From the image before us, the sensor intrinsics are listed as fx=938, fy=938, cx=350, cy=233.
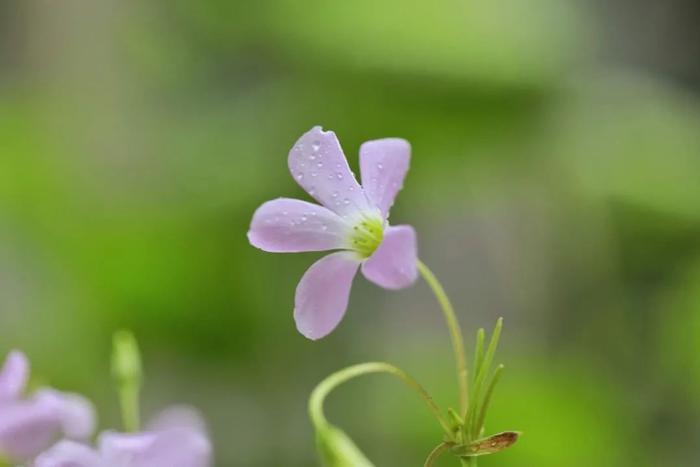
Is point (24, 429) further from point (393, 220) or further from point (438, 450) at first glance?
point (393, 220)

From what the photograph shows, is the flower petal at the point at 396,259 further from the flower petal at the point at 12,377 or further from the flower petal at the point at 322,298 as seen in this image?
the flower petal at the point at 12,377

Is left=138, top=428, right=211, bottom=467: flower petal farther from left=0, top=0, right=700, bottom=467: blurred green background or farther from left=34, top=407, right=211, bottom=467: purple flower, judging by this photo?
left=0, top=0, right=700, bottom=467: blurred green background

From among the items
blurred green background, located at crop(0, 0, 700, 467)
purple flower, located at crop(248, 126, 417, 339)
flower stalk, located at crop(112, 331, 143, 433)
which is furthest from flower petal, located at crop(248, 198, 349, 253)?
blurred green background, located at crop(0, 0, 700, 467)

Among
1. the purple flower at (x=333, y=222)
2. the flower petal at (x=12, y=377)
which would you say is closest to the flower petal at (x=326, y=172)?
the purple flower at (x=333, y=222)

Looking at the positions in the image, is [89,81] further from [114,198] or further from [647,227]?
[647,227]

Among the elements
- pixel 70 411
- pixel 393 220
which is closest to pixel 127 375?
pixel 70 411

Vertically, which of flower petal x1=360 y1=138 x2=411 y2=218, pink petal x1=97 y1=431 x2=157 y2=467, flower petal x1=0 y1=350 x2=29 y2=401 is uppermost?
flower petal x1=360 y1=138 x2=411 y2=218

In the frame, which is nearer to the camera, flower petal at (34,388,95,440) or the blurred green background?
flower petal at (34,388,95,440)
